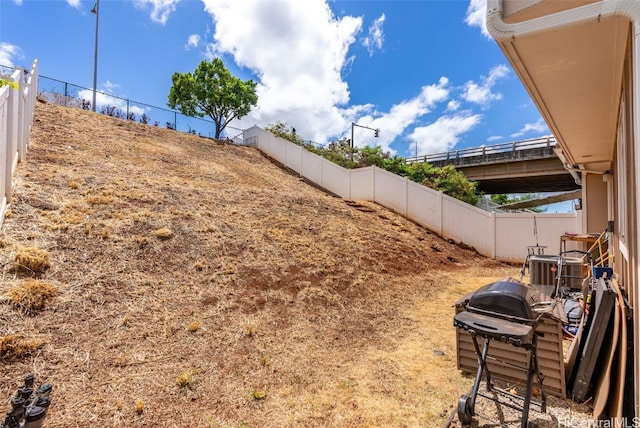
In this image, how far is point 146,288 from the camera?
164 inches

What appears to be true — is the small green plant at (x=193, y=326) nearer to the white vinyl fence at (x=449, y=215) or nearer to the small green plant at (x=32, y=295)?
the small green plant at (x=32, y=295)

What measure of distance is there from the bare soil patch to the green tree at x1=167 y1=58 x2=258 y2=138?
14.3 meters

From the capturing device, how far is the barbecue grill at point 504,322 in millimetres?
1995

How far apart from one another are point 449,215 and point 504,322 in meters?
9.84

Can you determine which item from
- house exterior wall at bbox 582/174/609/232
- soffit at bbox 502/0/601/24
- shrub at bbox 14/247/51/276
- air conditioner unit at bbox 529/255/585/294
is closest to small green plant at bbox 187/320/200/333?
shrub at bbox 14/247/51/276

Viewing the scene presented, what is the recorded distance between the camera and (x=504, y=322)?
2127mm

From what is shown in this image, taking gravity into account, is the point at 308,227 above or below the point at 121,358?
above

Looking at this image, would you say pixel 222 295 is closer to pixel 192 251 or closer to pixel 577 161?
pixel 192 251

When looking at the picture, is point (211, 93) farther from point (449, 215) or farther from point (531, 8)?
point (531, 8)

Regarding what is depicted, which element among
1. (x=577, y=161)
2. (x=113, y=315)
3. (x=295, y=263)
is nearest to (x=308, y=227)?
(x=295, y=263)

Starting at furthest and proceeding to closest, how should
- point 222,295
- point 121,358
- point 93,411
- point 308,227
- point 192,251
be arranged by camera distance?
point 308,227
point 192,251
point 222,295
point 121,358
point 93,411

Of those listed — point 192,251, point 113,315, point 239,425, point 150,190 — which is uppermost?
point 150,190

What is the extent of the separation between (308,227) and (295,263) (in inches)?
77.0

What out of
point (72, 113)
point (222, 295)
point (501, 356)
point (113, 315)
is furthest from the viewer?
point (72, 113)
